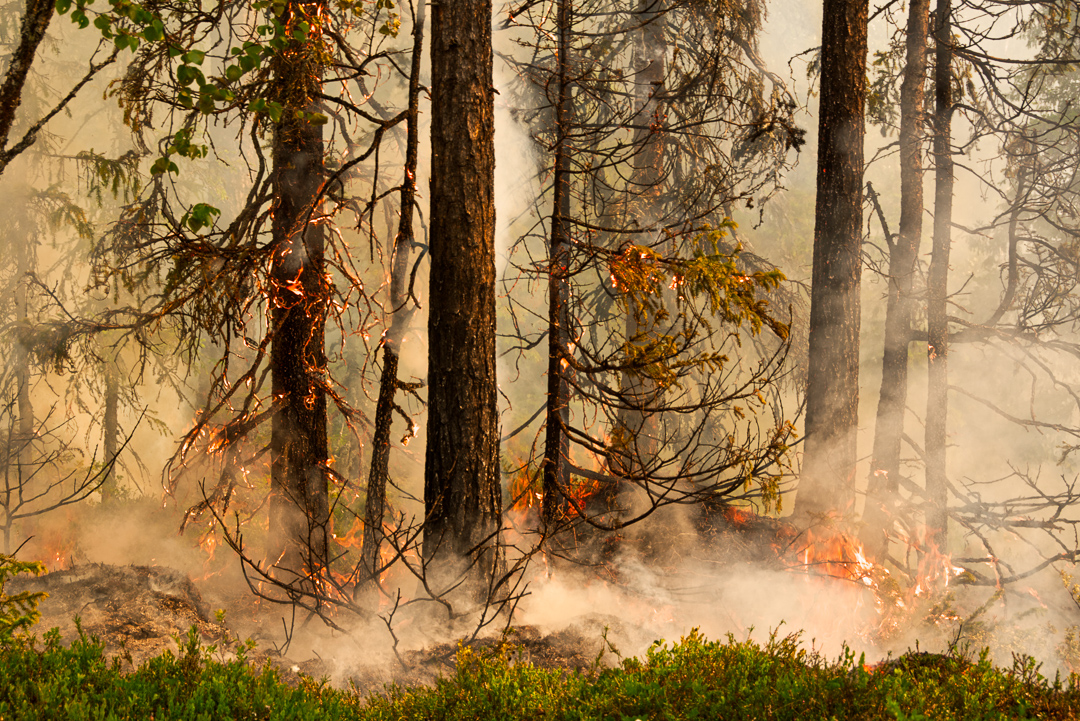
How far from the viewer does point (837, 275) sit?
7828mm

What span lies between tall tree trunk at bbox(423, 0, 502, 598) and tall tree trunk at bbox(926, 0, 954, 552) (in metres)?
8.16

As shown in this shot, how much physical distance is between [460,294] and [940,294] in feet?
28.5

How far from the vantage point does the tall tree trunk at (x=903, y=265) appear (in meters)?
10.6

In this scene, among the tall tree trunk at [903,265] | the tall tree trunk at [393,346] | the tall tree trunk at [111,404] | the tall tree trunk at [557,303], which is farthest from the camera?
the tall tree trunk at [111,404]

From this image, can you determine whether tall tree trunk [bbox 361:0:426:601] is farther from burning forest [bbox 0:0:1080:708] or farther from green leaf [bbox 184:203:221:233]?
green leaf [bbox 184:203:221:233]

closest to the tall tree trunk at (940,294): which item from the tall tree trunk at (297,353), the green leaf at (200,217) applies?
the tall tree trunk at (297,353)

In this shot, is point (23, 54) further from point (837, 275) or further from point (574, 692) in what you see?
point (837, 275)

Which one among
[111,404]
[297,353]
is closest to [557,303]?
[297,353]

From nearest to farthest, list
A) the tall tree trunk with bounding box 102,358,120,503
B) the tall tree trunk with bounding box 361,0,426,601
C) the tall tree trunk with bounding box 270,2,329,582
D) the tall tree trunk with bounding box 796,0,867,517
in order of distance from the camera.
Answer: the tall tree trunk with bounding box 361,0,426,601, the tall tree trunk with bounding box 270,2,329,582, the tall tree trunk with bounding box 796,0,867,517, the tall tree trunk with bounding box 102,358,120,503

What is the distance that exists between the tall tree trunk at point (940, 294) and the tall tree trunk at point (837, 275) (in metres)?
3.86

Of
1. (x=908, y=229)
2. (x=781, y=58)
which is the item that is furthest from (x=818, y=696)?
(x=781, y=58)

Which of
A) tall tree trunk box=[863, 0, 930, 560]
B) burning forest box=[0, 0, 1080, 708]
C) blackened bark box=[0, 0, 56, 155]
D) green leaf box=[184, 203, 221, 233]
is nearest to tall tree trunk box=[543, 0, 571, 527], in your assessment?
burning forest box=[0, 0, 1080, 708]

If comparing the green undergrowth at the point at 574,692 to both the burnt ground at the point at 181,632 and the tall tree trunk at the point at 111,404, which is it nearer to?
the burnt ground at the point at 181,632

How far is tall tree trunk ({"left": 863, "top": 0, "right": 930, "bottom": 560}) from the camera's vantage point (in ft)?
34.9
